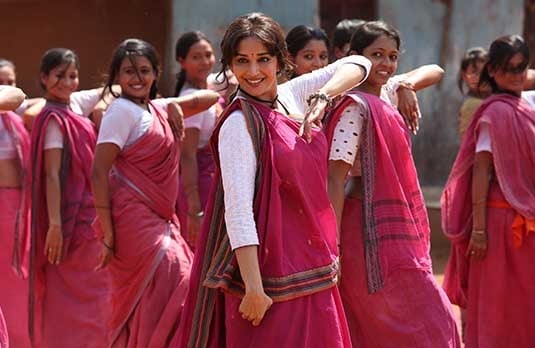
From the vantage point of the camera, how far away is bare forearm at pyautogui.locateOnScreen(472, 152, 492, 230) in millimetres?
7230

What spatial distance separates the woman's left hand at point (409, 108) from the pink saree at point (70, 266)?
7.73 ft

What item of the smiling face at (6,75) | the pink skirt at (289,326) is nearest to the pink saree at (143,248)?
the pink skirt at (289,326)

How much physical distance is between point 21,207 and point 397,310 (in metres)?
3.17

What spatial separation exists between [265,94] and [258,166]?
327 millimetres

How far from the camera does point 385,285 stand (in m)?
5.91

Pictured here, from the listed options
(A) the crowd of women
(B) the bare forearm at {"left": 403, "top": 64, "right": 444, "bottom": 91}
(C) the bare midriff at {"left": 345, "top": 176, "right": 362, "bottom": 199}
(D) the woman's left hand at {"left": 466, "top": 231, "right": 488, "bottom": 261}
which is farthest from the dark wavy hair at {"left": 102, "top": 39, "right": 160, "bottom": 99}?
(D) the woman's left hand at {"left": 466, "top": 231, "right": 488, "bottom": 261}

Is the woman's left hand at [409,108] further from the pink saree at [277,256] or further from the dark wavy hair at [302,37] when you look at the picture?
the pink saree at [277,256]

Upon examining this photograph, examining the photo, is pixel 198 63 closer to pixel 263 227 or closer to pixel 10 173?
pixel 10 173

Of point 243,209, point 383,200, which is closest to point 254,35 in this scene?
point 243,209

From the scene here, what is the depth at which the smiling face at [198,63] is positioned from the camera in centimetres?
852

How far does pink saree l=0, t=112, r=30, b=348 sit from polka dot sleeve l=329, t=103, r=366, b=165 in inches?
118

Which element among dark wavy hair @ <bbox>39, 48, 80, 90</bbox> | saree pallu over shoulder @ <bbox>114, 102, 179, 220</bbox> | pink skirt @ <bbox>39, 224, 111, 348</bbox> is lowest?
pink skirt @ <bbox>39, 224, 111, 348</bbox>

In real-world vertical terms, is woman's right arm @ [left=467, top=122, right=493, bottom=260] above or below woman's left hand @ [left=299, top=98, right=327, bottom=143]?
below

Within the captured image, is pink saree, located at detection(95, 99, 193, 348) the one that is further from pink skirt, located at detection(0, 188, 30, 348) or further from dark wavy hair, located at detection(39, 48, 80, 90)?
pink skirt, located at detection(0, 188, 30, 348)
